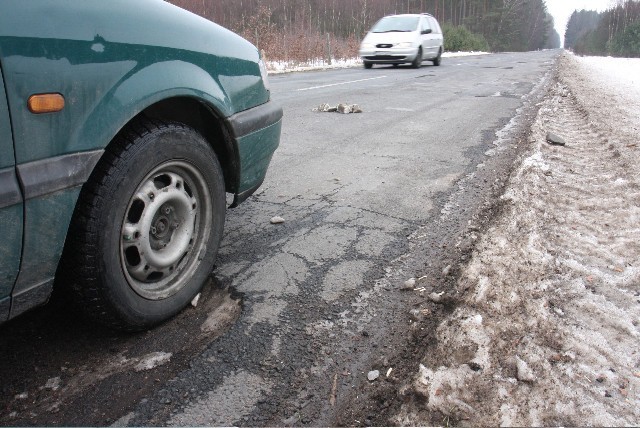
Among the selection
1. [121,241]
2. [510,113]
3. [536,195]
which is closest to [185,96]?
[121,241]

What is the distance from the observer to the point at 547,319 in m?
2.02

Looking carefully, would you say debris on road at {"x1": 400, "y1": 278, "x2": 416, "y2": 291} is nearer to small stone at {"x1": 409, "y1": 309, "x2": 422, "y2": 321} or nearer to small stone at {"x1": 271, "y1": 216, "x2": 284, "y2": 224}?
small stone at {"x1": 409, "y1": 309, "x2": 422, "y2": 321}

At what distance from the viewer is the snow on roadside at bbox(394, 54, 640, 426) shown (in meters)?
1.60

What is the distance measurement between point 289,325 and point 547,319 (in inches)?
42.2

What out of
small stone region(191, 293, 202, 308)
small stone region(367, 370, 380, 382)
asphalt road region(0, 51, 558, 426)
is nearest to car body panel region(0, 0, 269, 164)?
asphalt road region(0, 51, 558, 426)

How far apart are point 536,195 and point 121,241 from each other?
9.10 ft

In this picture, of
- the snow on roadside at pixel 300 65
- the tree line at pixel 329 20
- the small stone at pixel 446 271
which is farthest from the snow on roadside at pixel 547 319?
the snow on roadside at pixel 300 65

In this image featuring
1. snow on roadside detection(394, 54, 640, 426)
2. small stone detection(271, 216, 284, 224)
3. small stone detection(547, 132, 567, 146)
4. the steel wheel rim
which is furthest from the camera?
small stone detection(547, 132, 567, 146)

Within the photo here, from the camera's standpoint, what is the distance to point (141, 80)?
1848mm

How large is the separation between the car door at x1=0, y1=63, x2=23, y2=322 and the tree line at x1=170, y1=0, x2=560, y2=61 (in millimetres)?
4298

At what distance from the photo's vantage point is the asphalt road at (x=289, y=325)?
1706 millimetres

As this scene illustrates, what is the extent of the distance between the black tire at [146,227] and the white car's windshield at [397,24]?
16707 millimetres

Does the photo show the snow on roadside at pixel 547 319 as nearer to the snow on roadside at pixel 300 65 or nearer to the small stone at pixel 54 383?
the small stone at pixel 54 383

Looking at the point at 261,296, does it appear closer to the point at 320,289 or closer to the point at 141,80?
the point at 320,289
